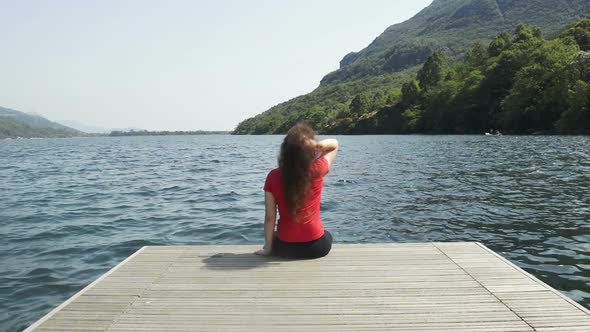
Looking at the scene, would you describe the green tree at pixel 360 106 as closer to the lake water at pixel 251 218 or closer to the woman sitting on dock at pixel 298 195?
the lake water at pixel 251 218

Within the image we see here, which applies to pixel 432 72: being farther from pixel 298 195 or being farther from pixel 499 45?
pixel 298 195

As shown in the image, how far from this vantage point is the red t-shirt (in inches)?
228

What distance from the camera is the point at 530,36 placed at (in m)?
94.8

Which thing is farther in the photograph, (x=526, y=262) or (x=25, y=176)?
(x=25, y=176)

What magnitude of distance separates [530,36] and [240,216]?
10060 centimetres

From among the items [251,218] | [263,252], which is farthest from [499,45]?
[263,252]

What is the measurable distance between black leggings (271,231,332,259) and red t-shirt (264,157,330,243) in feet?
0.21

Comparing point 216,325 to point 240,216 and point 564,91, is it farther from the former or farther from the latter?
point 564,91

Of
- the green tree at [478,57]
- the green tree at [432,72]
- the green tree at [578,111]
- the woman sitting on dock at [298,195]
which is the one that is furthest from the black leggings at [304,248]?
the green tree at [432,72]

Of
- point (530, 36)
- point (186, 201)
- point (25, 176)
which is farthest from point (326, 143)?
point (530, 36)

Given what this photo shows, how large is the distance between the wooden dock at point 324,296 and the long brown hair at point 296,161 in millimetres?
1105

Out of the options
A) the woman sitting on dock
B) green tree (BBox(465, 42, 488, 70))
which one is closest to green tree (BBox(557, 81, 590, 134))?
green tree (BBox(465, 42, 488, 70))

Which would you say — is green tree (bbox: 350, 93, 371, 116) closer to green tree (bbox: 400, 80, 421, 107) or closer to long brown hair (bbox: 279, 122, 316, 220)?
green tree (bbox: 400, 80, 421, 107)

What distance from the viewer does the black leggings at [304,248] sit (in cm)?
621
